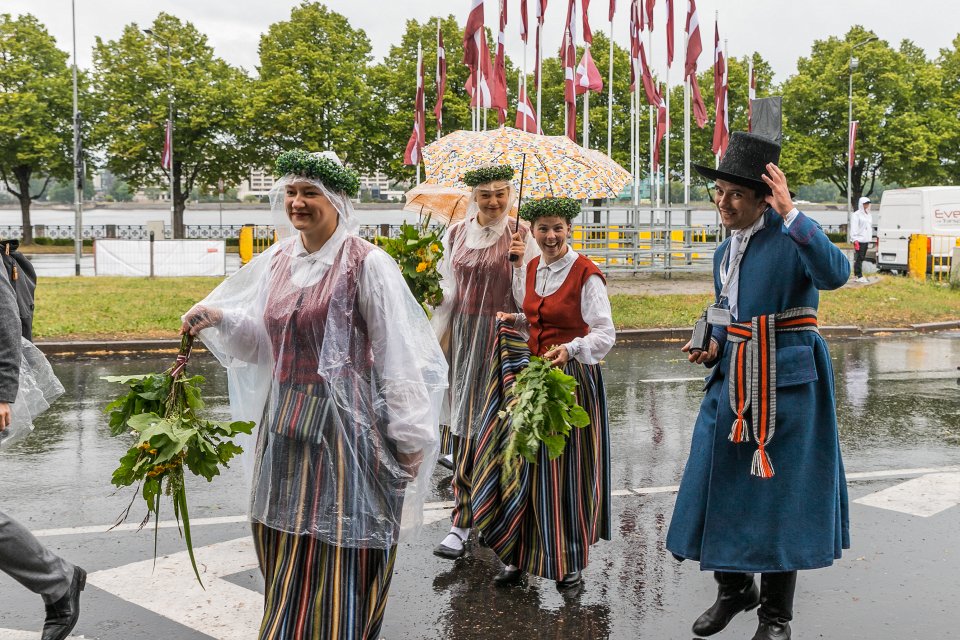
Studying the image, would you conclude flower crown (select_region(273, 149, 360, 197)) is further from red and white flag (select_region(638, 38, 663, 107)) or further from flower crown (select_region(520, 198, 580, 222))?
red and white flag (select_region(638, 38, 663, 107))

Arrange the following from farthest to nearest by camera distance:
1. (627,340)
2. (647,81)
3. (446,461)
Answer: (647,81) → (627,340) → (446,461)

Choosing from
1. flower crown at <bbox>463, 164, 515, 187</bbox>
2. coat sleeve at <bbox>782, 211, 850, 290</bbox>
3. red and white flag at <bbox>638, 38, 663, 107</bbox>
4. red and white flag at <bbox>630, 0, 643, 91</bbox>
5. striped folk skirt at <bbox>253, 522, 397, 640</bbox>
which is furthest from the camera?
red and white flag at <bbox>630, 0, 643, 91</bbox>

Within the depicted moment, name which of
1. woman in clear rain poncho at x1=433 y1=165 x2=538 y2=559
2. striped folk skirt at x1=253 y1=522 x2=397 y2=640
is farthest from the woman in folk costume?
striped folk skirt at x1=253 y1=522 x2=397 y2=640

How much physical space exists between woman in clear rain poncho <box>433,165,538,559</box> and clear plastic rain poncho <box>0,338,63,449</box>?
86.8 inches

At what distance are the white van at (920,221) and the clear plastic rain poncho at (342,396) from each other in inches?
1017

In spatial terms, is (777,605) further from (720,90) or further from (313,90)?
(313,90)

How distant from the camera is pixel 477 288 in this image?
5.80m

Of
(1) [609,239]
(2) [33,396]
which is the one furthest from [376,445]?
(1) [609,239]

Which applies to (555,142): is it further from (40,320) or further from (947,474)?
(40,320)

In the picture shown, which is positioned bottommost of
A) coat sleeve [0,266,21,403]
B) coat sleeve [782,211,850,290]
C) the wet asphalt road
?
the wet asphalt road

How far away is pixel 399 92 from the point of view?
43.6 m

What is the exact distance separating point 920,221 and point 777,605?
26.0 metres

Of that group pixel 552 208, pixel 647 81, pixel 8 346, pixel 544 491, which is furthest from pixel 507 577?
pixel 647 81

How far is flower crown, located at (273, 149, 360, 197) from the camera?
348 centimetres
